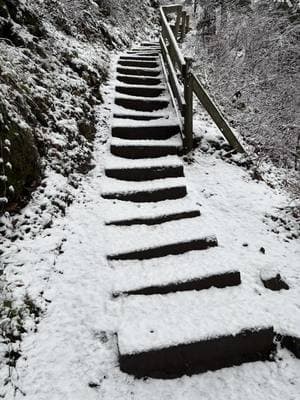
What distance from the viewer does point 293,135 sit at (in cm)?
727

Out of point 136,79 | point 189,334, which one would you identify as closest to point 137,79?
point 136,79

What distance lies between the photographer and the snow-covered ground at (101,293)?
8.24 ft

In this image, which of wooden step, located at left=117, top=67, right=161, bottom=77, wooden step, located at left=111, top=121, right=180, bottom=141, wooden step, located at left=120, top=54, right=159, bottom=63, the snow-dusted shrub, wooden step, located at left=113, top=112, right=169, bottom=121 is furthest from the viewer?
wooden step, located at left=120, top=54, right=159, bottom=63

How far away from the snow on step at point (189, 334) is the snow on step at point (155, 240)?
58cm

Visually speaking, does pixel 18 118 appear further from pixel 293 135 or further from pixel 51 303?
pixel 293 135

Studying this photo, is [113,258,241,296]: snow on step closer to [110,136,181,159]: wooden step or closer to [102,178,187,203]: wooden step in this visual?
[102,178,187,203]: wooden step

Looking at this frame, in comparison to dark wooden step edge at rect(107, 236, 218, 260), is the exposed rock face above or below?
above

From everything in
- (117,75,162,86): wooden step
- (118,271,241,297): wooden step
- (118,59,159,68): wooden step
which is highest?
(118,59,159,68): wooden step

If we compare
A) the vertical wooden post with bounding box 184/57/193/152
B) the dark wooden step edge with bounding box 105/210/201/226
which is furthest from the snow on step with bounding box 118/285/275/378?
the vertical wooden post with bounding box 184/57/193/152

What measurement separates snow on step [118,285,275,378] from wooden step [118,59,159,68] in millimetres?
6474

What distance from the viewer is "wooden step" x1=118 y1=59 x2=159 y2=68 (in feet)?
26.3

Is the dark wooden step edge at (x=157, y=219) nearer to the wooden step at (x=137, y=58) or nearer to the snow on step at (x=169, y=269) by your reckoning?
the snow on step at (x=169, y=269)

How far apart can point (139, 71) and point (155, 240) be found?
204 inches

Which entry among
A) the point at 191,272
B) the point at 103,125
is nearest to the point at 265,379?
the point at 191,272
